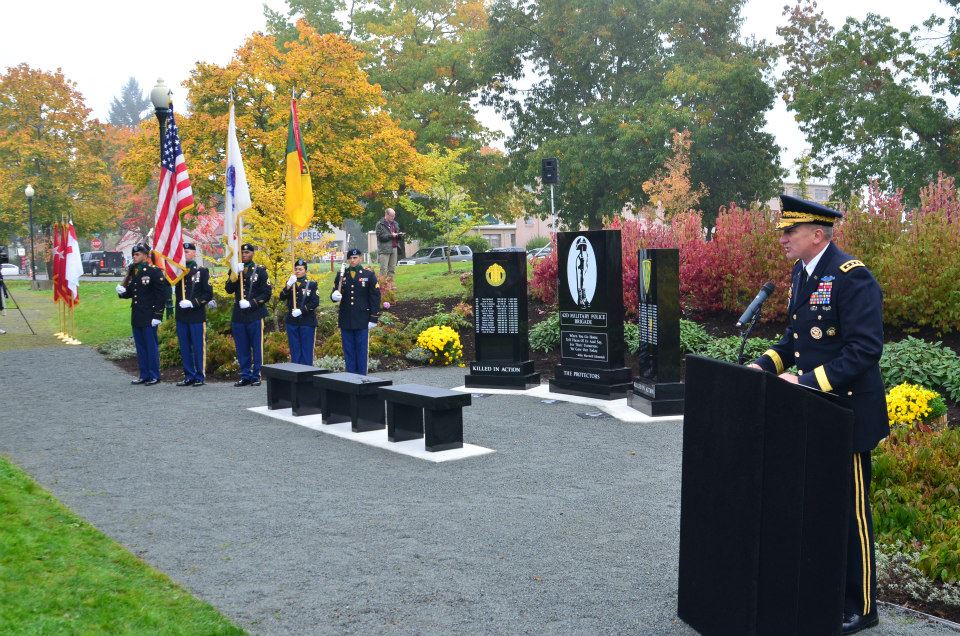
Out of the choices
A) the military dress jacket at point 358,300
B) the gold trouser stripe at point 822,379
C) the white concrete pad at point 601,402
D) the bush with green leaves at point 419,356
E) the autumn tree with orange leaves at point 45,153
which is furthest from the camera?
the autumn tree with orange leaves at point 45,153

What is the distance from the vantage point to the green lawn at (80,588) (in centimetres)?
437

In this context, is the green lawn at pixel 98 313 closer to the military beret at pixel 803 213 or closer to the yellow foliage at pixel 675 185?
the yellow foliage at pixel 675 185

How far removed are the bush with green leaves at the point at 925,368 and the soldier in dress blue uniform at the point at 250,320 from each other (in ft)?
30.3

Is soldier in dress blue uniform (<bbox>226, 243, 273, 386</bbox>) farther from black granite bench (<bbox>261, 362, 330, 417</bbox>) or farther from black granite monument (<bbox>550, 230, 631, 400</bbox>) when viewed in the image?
black granite monument (<bbox>550, 230, 631, 400</bbox>)

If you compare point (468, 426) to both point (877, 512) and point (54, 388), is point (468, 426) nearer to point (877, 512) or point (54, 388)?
point (877, 512)

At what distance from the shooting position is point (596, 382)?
12.3m

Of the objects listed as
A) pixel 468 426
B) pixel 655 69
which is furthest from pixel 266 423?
pixel 655 69

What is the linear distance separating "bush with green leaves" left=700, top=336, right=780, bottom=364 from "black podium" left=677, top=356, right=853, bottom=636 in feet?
28.9

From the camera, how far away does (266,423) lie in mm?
10555

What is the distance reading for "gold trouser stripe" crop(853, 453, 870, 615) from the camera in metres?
4.07

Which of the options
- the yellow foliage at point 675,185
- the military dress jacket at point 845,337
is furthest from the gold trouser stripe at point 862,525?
the yellow foliage at point 675,185

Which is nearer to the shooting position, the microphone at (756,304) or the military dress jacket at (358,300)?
the microphone at (756,304)

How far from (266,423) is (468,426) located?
2.51 meters

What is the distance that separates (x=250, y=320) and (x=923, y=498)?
1058cm
